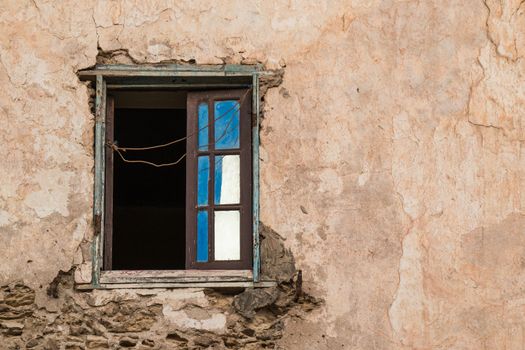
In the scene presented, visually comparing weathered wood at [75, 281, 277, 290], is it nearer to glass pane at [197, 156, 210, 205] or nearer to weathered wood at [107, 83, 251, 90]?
glass pane at [197, 156, 210, 205]

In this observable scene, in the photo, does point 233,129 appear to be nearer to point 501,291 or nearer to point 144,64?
point 144,64

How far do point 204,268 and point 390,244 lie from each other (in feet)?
3.36

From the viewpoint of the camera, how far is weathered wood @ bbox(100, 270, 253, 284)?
5.23m

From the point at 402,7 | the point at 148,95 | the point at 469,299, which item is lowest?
the point at 469,299

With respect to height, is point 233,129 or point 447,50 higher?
point 447,50

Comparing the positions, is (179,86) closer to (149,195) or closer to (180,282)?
(180,282)

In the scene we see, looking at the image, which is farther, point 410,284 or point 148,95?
point 148,95

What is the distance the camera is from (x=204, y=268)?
17.6ft

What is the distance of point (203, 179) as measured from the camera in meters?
5.46

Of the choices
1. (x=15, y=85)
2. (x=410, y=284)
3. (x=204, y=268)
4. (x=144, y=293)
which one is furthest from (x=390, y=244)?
(x=15, y=85)

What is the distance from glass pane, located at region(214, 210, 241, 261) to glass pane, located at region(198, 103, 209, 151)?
0.39 meters

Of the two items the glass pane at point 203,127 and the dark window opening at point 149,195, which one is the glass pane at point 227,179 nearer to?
the glass pane at point 203,127

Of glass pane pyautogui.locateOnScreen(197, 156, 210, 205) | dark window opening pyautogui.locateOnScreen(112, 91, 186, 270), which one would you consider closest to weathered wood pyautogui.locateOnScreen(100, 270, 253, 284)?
glass pane pyautogui.locateOnScreen(197, 156, 210, 205)

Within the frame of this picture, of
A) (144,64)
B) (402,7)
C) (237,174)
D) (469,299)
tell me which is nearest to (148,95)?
(144,64)
